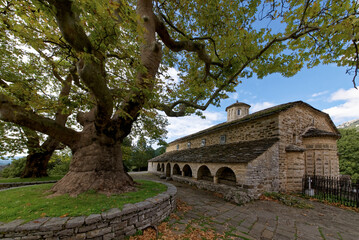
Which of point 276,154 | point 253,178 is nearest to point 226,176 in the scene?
point 253,178

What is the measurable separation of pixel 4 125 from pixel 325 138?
19.0 metres

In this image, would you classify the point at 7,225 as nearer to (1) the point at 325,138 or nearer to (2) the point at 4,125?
(2) the point at 4,125

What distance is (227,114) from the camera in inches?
829

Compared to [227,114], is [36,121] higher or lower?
lower

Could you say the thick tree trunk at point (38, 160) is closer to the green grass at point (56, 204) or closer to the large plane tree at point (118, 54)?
the large plane tree at point (118, 54)

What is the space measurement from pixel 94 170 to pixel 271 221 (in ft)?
21.1

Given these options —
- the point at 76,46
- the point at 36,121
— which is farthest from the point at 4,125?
the point at 76,46

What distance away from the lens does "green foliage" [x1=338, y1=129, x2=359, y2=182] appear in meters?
19.1

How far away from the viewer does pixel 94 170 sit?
16.1 feet

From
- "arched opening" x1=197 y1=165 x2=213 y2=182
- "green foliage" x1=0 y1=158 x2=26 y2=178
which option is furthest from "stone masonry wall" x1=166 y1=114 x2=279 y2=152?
"green foliage" x1=0 y1=158 x2=26 y2=178

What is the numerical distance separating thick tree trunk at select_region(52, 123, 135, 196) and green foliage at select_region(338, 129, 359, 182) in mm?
29389

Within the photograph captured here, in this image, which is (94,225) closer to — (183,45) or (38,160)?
(183,45)

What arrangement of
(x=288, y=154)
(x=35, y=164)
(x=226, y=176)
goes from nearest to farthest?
(x=288, y=154) → (x=35, y=164) → (x=226, y=176)

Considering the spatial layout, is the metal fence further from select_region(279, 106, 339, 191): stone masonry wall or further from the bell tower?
the bell tower
